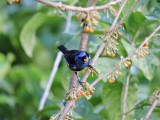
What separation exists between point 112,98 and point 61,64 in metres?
1.08

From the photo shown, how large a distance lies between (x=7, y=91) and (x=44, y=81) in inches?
9.9

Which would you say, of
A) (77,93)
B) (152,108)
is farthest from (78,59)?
(152,108)

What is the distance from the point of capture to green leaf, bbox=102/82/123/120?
185cm

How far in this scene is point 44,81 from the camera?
351 centimetres

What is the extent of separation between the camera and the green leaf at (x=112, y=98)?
185 cm

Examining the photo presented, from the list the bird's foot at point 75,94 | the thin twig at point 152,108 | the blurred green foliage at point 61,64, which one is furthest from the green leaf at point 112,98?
the bird's foot at point 75,94

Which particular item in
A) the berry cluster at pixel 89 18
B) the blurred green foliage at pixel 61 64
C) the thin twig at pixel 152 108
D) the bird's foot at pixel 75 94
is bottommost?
the thin twig at pixel 152 108

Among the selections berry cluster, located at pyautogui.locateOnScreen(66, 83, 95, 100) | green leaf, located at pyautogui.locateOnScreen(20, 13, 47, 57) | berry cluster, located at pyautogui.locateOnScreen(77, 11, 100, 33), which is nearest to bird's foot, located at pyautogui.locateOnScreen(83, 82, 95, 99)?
berry cluster, located at pyautogui.locateOnScreen(66, 83, 95, 100)

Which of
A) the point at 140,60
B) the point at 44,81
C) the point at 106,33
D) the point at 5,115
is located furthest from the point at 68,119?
the point at 44,81

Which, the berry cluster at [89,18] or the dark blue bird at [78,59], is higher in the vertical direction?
the berry cluster at [89,18]

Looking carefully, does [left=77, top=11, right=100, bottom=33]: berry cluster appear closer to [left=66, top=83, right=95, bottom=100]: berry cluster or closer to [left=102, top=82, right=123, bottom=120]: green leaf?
[left=66, top=83, right=95, bottom=100]: berry cluster

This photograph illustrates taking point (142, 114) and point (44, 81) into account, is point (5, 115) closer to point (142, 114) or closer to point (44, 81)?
point (44, 81)

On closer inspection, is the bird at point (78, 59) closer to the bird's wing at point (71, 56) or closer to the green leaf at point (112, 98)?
the bird's wing at point (71, 56)

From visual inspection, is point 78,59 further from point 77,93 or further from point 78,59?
point 77,93
